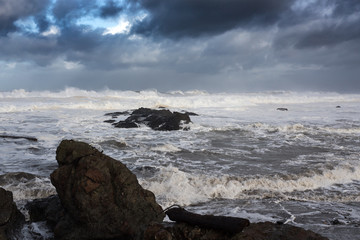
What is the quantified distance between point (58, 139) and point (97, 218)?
1093 cm

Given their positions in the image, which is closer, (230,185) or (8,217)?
(8,217)

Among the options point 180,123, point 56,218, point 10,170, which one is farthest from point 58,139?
point 56,218

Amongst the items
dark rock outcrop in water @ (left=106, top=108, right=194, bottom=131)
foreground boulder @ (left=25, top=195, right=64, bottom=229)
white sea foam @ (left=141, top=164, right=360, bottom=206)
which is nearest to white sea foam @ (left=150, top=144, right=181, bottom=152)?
white sea foam @ (left=141, top=164, right=360, bottom=206)

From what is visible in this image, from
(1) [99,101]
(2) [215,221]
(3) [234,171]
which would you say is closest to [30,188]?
(3) [234,171]

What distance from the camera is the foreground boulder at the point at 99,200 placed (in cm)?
410

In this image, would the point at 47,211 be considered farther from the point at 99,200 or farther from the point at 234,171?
the point at 234,171

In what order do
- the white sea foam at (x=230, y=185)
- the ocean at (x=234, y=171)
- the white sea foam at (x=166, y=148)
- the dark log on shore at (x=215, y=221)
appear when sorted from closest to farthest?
the dark log on shore at (x=215, y=221) < the ocean at (x=234, y=171) < the white sea foam at (x=230, y=185) < the white sea foam at (x=166, y=148)

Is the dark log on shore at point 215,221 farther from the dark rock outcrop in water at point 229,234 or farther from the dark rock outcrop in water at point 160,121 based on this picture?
the dark rock outcrop in water at point 160,121

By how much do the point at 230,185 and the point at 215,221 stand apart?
4.58 metres

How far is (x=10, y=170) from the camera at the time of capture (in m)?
8.38

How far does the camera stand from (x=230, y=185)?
285 inches

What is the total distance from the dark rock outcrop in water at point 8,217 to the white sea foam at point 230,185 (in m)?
2.65

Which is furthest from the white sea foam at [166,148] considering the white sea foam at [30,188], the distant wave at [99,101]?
the distant wave at [99,101]

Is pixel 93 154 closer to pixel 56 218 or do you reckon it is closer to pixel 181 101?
pixel 56 218
